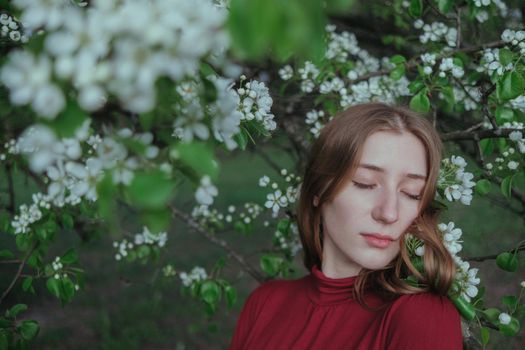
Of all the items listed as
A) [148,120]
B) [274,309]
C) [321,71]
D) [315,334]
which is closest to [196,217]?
[321,71]

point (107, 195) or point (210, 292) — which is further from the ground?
point (107, 195)

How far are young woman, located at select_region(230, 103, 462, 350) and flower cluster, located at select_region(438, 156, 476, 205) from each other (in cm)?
12

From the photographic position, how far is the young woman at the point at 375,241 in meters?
1.74

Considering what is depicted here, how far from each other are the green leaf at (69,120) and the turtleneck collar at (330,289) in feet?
4.08

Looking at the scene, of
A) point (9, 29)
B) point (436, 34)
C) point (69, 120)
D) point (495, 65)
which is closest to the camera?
point (69, 120)

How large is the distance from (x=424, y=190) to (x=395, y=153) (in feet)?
0.45

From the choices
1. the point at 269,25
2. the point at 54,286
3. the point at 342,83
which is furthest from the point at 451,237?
the point at 54,286

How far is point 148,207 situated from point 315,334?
3.81 feet

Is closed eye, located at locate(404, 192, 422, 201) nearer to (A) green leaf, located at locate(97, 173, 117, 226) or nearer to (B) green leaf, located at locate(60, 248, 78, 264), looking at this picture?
(A) green leaf, located at locate(97, 173, 117, 226)

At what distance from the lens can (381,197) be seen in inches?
71.7

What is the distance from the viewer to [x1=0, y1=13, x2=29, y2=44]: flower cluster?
207cm

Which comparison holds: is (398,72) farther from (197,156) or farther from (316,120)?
(197,156)

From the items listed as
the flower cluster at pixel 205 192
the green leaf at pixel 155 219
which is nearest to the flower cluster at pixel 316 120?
the flower cluster at pixel 205 192

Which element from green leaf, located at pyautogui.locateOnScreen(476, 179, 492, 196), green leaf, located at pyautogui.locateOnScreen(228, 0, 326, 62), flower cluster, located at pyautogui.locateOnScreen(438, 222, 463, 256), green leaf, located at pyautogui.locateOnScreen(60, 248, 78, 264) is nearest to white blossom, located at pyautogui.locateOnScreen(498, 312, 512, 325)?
flower cluster, located at pyautogui.locateOnScreen(438, 222, 463, 256)
